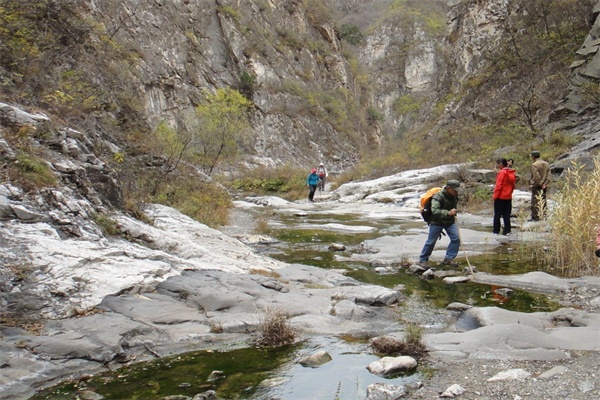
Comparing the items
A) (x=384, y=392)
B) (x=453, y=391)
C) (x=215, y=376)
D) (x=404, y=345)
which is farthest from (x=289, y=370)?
(x=453, y=391)

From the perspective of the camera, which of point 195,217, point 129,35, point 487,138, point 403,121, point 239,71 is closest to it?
point 195,217

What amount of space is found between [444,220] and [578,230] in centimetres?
219

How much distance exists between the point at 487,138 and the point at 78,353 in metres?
26.1

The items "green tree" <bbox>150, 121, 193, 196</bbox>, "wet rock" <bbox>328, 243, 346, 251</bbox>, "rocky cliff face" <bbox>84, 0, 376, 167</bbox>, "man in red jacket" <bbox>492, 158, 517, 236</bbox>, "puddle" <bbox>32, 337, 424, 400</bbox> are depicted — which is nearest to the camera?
"puddle" <bbox>32, 337, 424, 400</bbox>

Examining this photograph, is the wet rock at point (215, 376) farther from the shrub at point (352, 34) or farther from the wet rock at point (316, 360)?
the shrub at point (352, 34)

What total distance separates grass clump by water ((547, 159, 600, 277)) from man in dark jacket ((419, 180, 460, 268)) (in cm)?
167

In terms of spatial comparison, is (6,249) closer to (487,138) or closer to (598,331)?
(598,331)

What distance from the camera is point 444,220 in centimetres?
896

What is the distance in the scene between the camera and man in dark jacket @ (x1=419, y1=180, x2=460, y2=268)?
8922 millimetres

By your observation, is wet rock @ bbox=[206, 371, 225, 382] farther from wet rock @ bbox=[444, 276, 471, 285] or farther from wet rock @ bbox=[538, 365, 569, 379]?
wet rock @ bbox=[444, 276, 471, 285]

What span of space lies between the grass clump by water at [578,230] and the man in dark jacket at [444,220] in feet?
5.48

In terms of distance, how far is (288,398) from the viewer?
12.5ft

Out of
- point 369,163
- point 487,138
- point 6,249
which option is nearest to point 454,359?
point 6,249

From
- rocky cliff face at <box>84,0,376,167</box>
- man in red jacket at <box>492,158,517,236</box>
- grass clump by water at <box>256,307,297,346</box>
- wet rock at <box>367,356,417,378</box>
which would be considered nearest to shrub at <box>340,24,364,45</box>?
rocky cliff face at <box>84,0,376,167</box>
